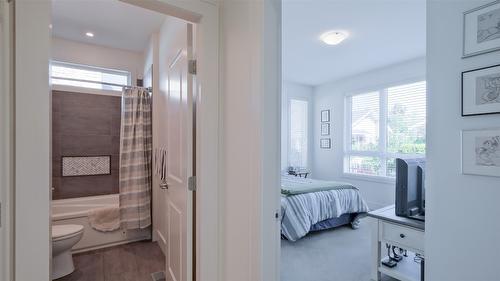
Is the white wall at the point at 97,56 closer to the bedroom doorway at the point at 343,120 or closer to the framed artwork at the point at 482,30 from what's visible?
the bedroom doorway at the point at 343,120

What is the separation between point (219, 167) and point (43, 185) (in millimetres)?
852

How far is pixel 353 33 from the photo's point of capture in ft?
10.1

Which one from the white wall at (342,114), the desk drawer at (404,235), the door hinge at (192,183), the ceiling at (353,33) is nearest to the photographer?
the door hinge at (192,183)

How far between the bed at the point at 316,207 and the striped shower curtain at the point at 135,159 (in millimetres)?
1755

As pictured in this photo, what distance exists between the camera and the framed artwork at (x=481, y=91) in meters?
1.08

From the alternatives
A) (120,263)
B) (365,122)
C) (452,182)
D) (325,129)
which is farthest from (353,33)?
(120,263)

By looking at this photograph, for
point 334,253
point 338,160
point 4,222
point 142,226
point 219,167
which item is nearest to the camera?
point 4,222

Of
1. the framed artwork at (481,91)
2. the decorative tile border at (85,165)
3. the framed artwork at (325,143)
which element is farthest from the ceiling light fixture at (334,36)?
the decorative tile border at (85,165)

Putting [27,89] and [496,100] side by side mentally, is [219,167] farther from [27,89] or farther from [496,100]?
[496,100]

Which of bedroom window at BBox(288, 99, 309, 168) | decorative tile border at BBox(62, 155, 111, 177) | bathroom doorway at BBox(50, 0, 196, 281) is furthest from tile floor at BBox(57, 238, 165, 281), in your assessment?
bedroom window at BBox(288, 99, 309, 168)

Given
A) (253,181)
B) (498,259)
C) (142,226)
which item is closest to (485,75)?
(498,259)

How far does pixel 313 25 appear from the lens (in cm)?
285

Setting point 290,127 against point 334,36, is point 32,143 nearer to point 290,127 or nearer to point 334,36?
point 334,36

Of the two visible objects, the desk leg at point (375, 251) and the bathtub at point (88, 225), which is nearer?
the desk leg at point (375, 251)
